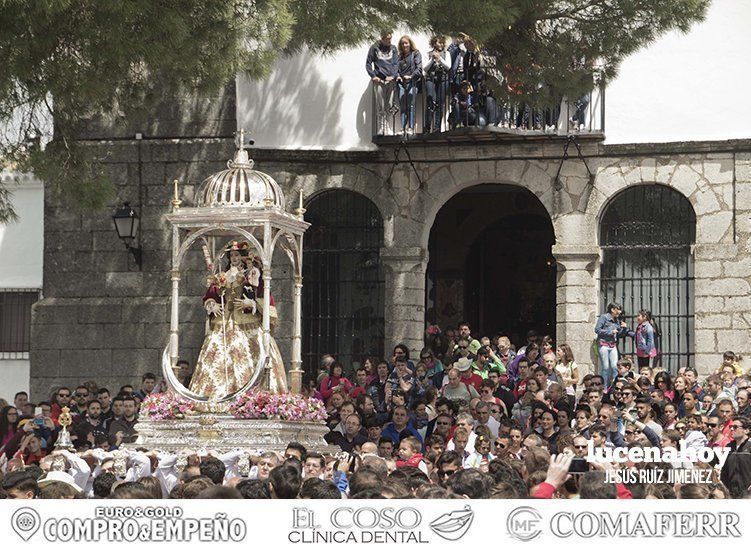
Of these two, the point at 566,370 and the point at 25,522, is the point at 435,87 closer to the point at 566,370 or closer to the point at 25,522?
the point at 566,370

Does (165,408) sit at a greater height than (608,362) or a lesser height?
lesser

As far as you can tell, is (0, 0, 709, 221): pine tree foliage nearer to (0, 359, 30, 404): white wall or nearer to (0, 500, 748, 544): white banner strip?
(0, 359, 30, 404): white wall

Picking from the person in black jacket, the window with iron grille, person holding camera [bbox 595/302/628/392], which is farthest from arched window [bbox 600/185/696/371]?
the person in black jacket

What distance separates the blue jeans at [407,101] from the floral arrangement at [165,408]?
734cm

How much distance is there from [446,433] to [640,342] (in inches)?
186

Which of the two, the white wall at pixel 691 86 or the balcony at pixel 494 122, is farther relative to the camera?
the balcony at pixel 494 122

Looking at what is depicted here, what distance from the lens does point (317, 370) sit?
22969mm

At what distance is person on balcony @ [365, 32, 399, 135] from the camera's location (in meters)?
22.4

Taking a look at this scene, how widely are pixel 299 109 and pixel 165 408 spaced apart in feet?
25.1

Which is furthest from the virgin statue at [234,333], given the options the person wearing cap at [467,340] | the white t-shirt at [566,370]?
the white t-shirt at [566,370]

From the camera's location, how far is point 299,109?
75.7 feet

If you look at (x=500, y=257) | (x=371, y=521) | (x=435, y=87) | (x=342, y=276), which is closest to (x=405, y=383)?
(x=342, y=276)

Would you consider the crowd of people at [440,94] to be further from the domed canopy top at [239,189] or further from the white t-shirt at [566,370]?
the domed canopy top at [239,189]

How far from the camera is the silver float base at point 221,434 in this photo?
16.0 meters
